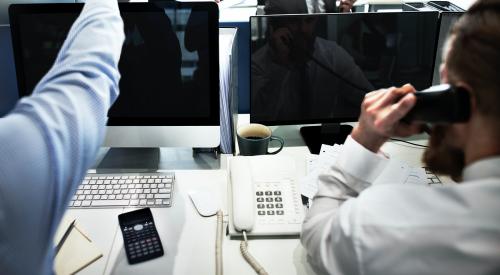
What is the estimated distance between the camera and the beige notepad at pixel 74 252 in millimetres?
936

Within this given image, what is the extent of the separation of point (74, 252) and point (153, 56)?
1.70 ft

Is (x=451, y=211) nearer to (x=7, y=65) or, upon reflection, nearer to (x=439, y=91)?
(x=439, y=91)

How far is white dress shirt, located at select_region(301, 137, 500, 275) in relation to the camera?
61 cm

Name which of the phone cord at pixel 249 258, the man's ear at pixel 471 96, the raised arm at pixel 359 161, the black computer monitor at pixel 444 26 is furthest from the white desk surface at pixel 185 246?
the black computer monitor at pixel 444 26

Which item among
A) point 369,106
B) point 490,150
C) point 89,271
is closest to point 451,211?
point 490,150

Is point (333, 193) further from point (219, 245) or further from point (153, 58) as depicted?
point (153, 58)

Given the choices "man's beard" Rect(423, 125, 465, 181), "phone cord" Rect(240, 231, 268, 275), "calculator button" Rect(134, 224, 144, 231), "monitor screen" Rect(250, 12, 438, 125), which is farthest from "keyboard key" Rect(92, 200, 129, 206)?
"man's beard" Rect(423, 125, 465, 181)

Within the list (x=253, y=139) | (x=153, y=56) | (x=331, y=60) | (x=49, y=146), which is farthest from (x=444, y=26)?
(x=49, y=146)

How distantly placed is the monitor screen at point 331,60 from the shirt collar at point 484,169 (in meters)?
0.66

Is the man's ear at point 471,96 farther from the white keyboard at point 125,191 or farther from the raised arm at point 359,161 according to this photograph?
the white keyboard at point 125,191

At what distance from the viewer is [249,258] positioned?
975 millimetres

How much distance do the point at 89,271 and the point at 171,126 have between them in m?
0.44

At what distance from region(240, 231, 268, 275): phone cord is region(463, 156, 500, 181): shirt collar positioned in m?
0.46

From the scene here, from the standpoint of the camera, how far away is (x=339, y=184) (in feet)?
2.95
